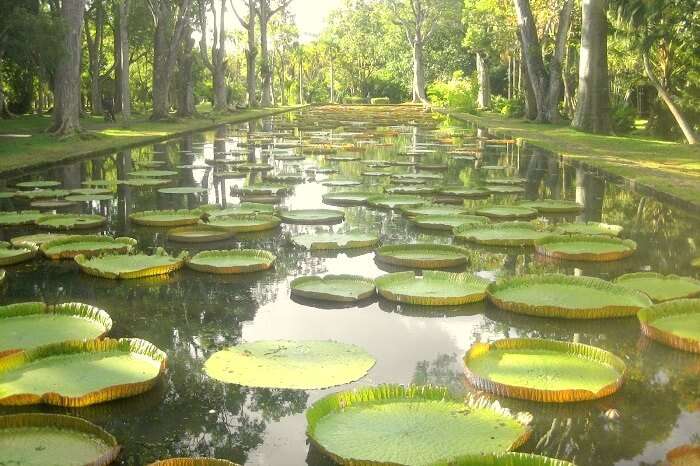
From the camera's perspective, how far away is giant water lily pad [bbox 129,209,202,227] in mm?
8445

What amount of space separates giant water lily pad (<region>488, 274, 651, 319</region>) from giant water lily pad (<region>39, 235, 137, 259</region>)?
333 cm

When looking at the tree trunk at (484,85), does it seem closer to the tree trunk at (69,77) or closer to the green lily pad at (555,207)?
the tree trunk at (69,77)

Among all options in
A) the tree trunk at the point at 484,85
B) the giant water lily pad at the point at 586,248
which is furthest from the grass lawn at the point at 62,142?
the tree trunk at the point at 484,85

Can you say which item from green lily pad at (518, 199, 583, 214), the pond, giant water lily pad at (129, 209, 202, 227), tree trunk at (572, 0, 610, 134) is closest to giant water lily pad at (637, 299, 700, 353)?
the pond

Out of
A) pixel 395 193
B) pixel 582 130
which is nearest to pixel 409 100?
pixel 582 130

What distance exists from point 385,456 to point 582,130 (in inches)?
799

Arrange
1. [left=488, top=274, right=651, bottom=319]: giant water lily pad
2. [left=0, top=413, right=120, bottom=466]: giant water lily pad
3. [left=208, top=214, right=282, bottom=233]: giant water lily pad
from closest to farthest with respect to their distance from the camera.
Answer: [left=0, top=413, right=120, bottom=466]: giant water lily pad
[left=488, top=274, right=651, bottom=319]: giant water lily pad
[left=208, top=214, right=282, bottom=233]: giant water lily pad

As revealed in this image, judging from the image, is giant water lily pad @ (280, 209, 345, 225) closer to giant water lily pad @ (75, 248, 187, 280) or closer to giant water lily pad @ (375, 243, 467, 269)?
giant water lily pad @ (375, 243, 467, 269)

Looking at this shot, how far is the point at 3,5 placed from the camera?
17984mm

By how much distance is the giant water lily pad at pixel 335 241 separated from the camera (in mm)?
7387

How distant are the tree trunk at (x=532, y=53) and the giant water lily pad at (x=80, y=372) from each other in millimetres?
23718

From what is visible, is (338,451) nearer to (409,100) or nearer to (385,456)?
(385,456)

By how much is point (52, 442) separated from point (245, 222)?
528 cm

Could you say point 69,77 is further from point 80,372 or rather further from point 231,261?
point 80,372
